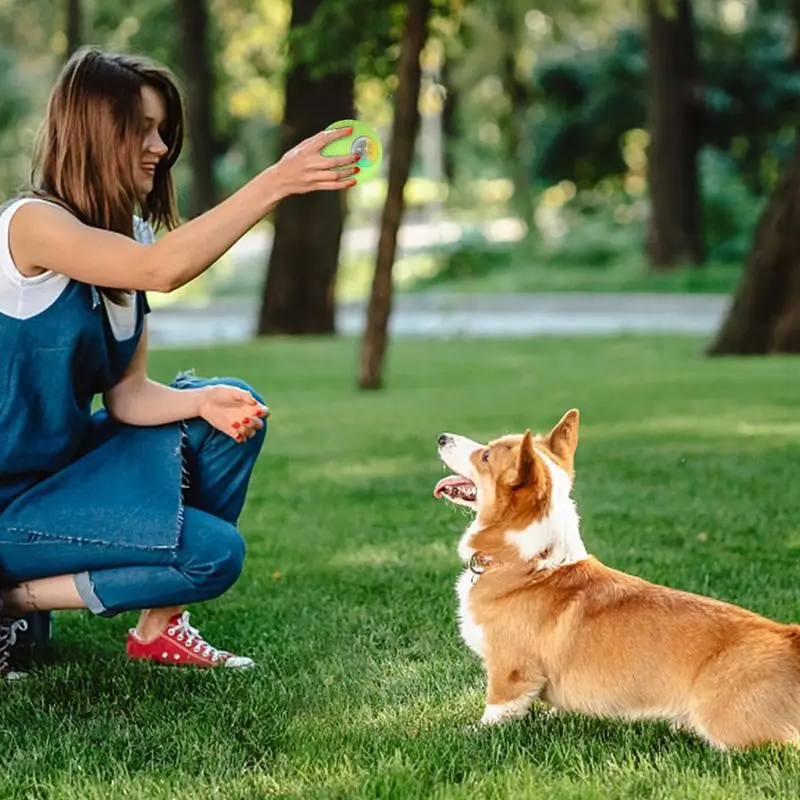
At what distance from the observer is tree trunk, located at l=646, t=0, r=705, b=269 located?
23000 millimetres

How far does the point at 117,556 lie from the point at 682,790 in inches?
64.3

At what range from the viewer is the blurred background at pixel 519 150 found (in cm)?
1307

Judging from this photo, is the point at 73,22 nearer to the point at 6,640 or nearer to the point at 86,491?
the point at 6,640

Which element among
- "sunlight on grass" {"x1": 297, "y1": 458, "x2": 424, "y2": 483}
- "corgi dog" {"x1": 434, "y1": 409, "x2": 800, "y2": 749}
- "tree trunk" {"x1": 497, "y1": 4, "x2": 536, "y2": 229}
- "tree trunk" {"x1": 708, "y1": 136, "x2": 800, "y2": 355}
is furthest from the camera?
"tree trunk" {"x1": 497, "y1": 4, "x2": 536, "y2": 229}

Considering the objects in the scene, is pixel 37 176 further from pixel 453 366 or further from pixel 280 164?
pixel 453 366

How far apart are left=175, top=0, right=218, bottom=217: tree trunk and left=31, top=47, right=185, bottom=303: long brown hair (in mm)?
17495

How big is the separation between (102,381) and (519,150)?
80.8ft

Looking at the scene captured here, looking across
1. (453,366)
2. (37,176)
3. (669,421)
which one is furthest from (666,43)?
(37,176)

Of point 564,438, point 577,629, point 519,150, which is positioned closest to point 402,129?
point 564,438

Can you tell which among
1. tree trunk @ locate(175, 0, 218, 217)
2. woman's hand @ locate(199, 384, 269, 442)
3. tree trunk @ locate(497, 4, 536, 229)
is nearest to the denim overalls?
woman's hand @ locate(199, 384, 269, 442)

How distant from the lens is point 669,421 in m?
8.78

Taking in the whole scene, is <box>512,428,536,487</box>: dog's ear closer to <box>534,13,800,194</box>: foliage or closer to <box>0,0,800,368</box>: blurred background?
<box>0,0,800,368</box>: blurred background

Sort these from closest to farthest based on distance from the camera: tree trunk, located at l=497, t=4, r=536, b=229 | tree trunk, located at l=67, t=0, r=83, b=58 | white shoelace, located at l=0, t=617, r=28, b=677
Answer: white shoelace, located at l=0, t=617, r=28, b=677 < tree trunk, located at l=497, t=4, r=536, b=229 < tree trunk, located at l=67, t=0, r=83, b=58

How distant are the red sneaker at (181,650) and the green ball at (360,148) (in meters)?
1.47
